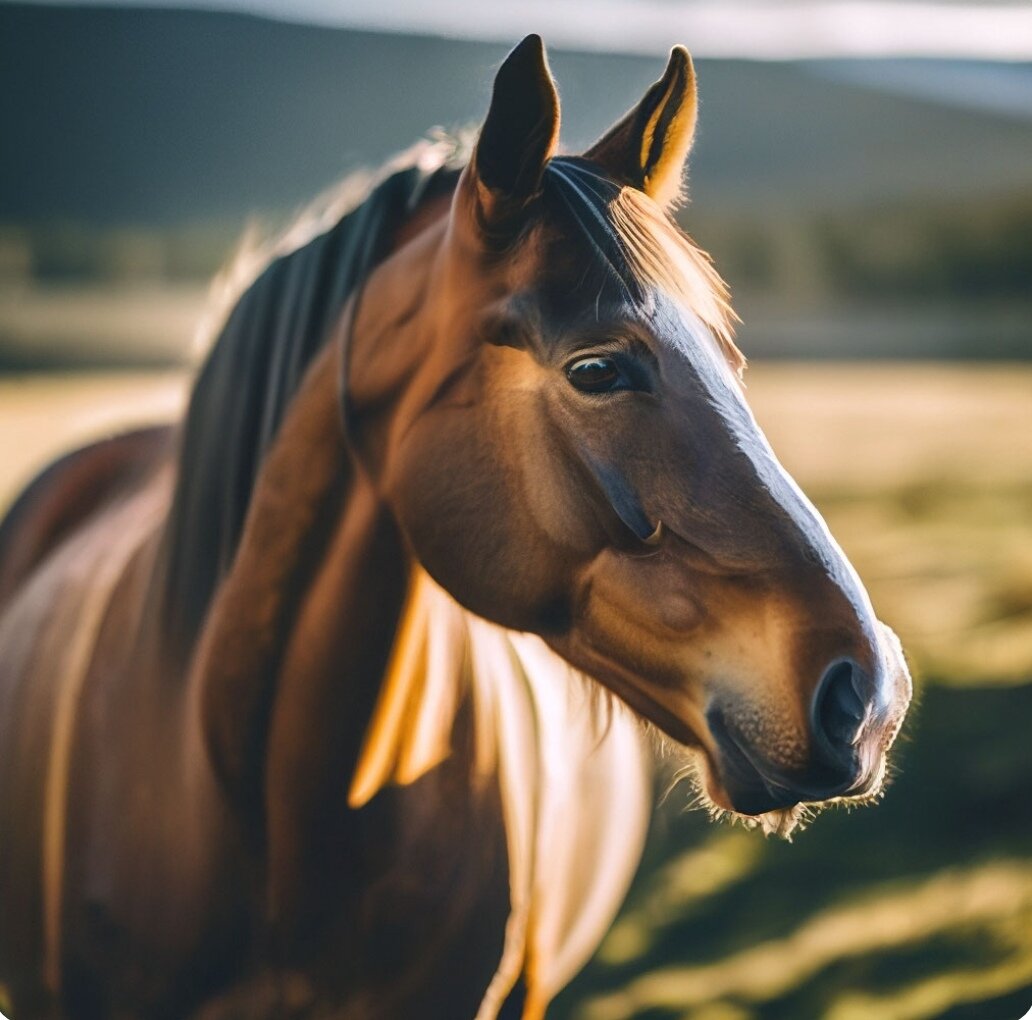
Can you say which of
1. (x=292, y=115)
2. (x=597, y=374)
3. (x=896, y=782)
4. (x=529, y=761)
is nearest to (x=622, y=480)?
(x=597, y=374)

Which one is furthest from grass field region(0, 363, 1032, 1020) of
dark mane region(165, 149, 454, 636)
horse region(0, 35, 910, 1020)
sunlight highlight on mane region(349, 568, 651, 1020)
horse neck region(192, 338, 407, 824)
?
horse neck region(192, 338, 407, 824)

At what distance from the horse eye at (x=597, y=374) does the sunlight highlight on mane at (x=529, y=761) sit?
9.4 inches

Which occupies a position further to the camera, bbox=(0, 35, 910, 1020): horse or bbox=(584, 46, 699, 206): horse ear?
bbox=(584, 46, 699, 206): horse ear

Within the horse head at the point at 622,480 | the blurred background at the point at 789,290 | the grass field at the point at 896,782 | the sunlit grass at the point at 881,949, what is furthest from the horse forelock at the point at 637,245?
the sunlit grass at the point at 881,949

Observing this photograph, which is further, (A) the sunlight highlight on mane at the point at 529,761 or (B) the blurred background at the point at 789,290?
(B) the blurred background at the point at 789,290

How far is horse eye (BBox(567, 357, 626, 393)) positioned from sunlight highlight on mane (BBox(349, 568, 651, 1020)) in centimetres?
24

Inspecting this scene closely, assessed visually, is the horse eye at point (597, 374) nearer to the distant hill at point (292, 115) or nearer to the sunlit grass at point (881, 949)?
the distant hill at point (292, 115)

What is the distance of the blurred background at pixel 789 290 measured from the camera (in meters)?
1.24

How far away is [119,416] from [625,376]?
95cm

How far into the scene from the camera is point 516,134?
0.68m

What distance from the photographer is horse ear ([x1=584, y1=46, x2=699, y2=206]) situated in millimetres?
760

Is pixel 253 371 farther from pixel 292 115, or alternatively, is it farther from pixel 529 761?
pixel 292 115

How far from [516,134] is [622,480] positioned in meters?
0.25

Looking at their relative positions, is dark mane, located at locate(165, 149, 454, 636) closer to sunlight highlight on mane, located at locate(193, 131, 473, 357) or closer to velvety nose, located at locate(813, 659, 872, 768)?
sunlight highlight on mane, located at locate(193, 131, 473, 357)
